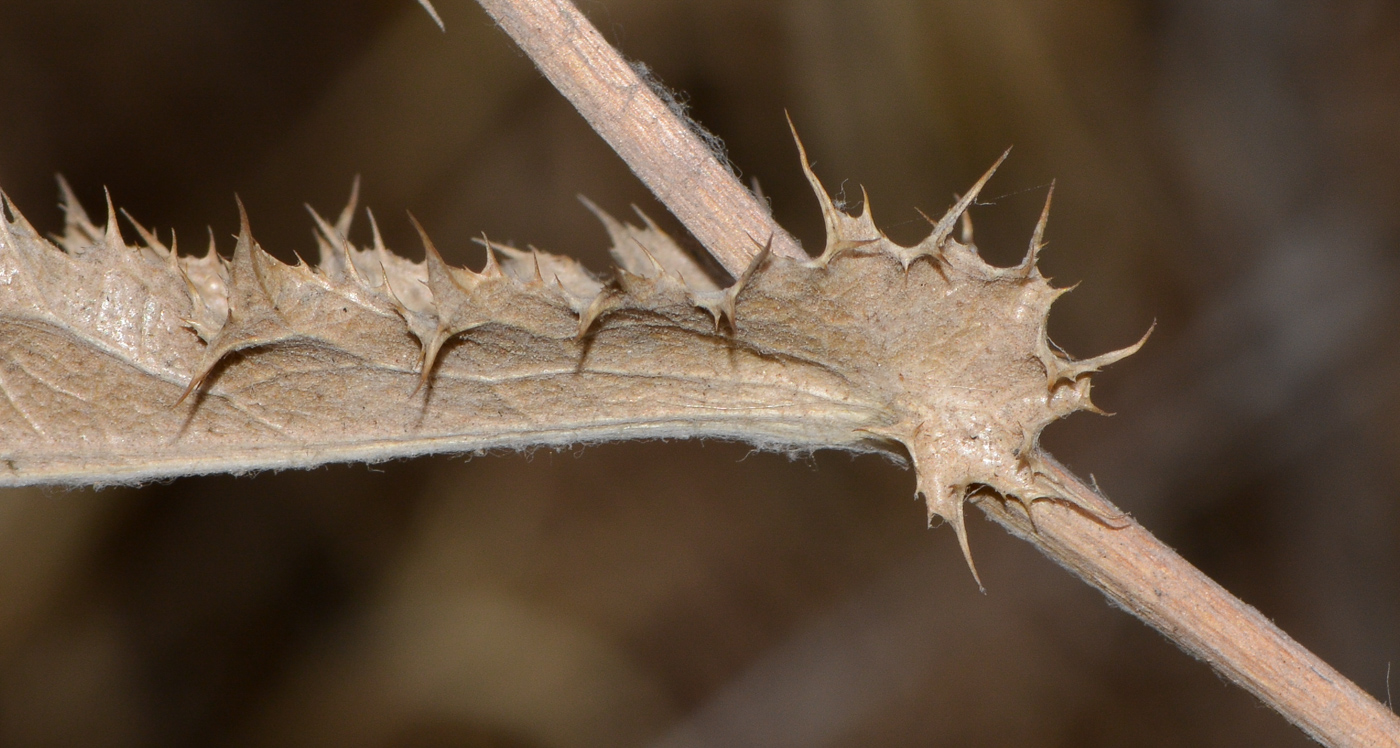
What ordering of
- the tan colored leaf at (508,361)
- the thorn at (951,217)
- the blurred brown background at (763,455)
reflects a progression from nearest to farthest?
the thorn at (951,217) → the tan colored leaf at (508,361) → the blurred brown background at (763,455)

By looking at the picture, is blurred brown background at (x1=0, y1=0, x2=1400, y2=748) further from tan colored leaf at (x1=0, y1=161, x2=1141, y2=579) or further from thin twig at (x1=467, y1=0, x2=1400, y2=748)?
tan colored leaf at (x1=0, y1=161, x2=1141, y2=579)

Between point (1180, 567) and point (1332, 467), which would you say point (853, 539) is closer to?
point (1332, 467)

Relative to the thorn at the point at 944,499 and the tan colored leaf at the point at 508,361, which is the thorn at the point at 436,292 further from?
the thorn at the point at 944,499

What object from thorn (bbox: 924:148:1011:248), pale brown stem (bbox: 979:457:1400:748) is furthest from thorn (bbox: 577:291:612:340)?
pale brown stem (bbox: 979:457:1400:748)

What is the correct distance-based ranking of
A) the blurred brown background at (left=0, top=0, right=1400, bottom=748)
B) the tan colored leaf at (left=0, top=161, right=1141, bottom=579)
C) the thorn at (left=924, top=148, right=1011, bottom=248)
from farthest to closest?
1. the blurred brown background at (left=0, top=0, right=1400, bottom=748)
2. the tan colored leaf at (left=0, top=161, right=1141, bottom=579)
3. the thorn at (left=924, top=148, right=1011, bottom=248)

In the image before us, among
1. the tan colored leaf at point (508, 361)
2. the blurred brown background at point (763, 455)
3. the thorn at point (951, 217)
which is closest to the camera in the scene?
the thorn at point (951, 217)

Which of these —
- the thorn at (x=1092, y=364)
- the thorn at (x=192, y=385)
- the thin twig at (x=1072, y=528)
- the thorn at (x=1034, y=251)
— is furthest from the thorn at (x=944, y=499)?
the thorn at (x=192, y=385)

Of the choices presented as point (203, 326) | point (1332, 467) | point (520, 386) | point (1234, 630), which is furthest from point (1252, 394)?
point (203, 326)

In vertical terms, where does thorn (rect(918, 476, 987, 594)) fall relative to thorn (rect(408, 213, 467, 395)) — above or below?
above
